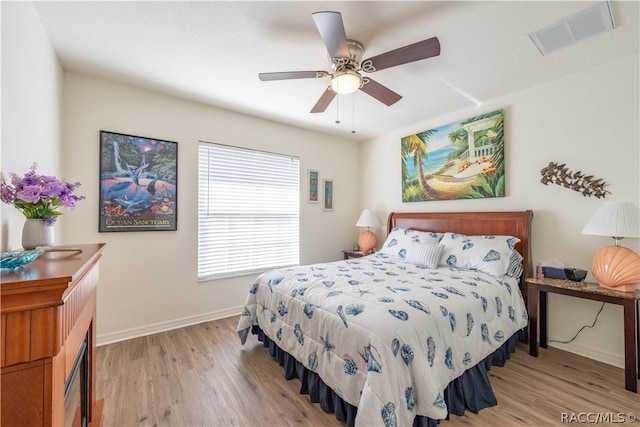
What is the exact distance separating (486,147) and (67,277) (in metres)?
3.66

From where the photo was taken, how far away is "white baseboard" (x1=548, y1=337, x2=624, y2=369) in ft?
7.48

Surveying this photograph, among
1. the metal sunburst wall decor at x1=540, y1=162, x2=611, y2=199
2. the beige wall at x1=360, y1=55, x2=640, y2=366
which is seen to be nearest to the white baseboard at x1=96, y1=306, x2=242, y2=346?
the beige wall at x1=360, y1=55, x2=640, y2=366

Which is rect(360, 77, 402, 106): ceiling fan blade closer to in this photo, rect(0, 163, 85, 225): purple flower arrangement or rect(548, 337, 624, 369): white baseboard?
rect(0, 163, 85, 225): purple flower arrangement

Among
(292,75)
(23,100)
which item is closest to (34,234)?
(23,100)

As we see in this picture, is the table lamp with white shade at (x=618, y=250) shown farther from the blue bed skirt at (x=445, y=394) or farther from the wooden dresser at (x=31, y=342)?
the wooden dresser at (x=31, y=342)

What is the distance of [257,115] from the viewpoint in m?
3.57

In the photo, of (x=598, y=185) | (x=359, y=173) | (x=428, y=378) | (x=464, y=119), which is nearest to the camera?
(x=428, y=378)

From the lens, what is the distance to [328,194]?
4.40 m

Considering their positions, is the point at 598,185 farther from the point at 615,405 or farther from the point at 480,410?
A: the point at 480,410

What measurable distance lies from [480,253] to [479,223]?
551 mm

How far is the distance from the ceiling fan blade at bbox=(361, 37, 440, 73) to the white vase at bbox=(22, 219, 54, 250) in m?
2.06

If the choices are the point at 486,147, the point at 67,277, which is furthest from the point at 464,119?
the point at 67,277

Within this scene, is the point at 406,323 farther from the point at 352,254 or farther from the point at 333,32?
the point at 352,254

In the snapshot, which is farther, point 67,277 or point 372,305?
point 372,305
